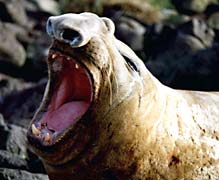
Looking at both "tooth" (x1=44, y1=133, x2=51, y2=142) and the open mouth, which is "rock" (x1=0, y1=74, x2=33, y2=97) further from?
"tooth" (x1=44, y1=133, x2=51, y2=142)

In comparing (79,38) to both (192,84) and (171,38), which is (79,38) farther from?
(171,38)

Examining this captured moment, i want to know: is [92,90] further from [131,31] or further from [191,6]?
[191,6]

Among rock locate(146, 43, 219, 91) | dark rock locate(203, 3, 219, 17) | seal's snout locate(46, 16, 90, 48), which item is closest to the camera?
seal's snout locate(46, 16, 90, 48)

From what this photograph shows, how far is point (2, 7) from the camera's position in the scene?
55.0 feet

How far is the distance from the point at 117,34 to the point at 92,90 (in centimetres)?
1275

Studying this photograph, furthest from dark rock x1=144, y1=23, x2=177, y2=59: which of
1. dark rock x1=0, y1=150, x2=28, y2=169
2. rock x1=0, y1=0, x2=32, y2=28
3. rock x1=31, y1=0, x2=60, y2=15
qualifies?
dark rock x1=0, y1=150, x2=28, y2=169

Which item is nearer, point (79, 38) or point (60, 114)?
point (79, 38)

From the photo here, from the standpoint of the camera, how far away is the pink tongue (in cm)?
396

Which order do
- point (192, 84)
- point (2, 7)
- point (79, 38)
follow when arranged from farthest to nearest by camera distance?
point (2, 7), point (192, 84), point (79, 38)

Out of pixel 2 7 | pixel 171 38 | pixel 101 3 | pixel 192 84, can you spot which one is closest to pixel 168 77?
pixel 192 84

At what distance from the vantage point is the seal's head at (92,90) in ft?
12.4

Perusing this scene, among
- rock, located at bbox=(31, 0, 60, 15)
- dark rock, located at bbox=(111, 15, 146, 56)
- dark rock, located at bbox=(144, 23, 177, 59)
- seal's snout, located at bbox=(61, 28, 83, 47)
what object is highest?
seal's snout, located at bbox=(61, 28, 83, 47)

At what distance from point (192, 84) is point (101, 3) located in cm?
826

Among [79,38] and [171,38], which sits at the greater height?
[79,38]
